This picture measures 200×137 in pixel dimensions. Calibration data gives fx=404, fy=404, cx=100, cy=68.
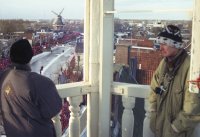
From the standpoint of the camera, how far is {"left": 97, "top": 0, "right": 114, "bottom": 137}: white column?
380 cm

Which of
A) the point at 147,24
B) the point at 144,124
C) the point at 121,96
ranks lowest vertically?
the point at 144,124

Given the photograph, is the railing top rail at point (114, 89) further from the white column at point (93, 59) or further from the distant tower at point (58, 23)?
the distant tower at point (58, 23)

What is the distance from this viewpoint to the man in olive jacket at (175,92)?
3.04m

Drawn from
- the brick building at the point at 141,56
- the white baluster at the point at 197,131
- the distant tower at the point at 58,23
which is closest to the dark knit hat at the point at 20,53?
the distant tower at the point at 58,23

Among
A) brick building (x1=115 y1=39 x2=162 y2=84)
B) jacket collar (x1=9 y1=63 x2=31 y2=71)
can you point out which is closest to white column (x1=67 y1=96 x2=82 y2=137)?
brick building (x1=115 y1=39 x2=162 y2=84)

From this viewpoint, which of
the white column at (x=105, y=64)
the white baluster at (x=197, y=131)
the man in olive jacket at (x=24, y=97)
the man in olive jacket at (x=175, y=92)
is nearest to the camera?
the man in olive jacket at (x=24, y=97)

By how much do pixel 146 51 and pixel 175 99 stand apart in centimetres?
62

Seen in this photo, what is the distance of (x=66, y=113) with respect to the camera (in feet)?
12.7

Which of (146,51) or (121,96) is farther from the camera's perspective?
(121,96)

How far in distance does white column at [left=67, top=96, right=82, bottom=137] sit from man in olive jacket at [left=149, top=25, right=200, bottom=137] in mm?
845

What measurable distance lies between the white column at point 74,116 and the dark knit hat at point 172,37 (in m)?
1.06

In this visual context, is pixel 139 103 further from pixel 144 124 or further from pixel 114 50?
pixel 114 50

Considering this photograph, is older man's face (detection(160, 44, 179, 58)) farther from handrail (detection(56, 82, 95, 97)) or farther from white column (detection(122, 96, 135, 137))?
handrail (detection(56, 82, 95, 97))

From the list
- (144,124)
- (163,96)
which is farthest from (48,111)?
(144,124)
